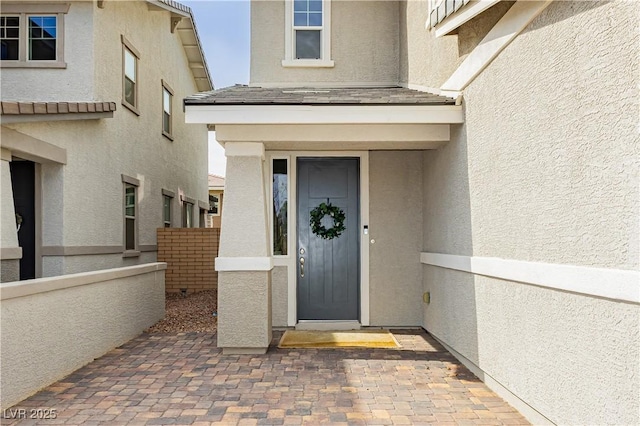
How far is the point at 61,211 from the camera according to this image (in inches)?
325

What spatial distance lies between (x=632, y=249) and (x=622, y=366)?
76 centimetres

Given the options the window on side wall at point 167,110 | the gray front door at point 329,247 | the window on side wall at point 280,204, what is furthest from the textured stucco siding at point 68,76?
the gray front door at point 329,247

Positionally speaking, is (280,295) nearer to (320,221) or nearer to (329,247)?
(329,247)

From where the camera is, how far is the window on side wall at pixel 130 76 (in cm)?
1064

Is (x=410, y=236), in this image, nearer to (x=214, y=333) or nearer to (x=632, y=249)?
(x=214, y=333)

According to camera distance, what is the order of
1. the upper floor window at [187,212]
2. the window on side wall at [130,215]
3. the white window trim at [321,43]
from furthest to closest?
the upper floor window at [187,212] → the window on side wall at [130,215] → the white window trim at [321,43]

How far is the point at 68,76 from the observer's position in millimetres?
9148

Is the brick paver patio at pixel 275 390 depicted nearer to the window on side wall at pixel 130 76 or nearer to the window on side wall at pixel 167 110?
A: the window on side wall at pixel 130 76

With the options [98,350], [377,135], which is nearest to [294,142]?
[377,135]

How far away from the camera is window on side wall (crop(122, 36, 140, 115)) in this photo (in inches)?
419

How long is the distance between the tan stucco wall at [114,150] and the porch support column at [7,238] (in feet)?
6.01

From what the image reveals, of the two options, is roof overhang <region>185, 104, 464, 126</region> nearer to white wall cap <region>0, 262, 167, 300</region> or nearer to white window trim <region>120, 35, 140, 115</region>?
white wall cap <region>0, 262, 167, 300</region>

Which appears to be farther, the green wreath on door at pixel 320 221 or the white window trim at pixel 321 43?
the white window trim at pixel 321 43

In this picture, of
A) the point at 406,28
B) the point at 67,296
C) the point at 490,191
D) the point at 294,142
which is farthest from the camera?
the point at 406,28
